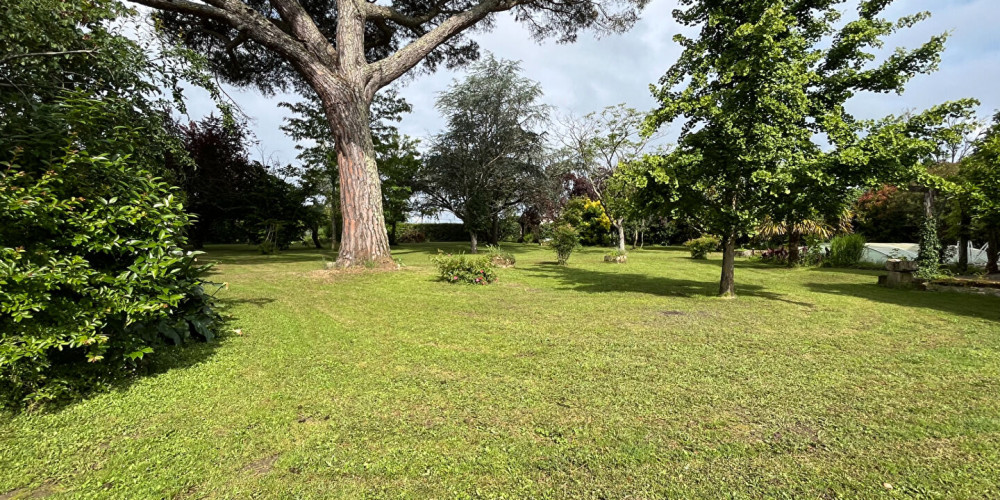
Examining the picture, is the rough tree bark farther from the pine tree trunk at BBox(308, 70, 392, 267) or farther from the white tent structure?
the white tent structure

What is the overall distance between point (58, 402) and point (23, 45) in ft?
9.14

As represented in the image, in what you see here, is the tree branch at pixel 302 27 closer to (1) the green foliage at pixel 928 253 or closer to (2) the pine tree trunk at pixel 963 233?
(1) the green foliage at pixel 928 253

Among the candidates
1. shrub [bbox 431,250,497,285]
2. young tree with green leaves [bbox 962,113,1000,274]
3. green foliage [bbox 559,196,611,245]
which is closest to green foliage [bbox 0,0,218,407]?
shrub [bbox 431,250,497,285]

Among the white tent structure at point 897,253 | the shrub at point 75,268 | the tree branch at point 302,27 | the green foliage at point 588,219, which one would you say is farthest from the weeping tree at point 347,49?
the green foliage at point 588,219

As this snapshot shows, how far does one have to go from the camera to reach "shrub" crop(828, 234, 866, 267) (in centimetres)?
1563

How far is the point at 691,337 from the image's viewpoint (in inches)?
188

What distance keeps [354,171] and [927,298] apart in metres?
12.9

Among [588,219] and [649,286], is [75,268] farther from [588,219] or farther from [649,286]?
[588,219]

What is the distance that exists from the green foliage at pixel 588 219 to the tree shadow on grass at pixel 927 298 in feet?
59.9

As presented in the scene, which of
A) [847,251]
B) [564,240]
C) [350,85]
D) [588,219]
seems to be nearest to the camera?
[350,85]

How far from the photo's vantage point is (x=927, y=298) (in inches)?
319

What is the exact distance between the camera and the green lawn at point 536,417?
6.59 ft

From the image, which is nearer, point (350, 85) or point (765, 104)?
point (765, 104)

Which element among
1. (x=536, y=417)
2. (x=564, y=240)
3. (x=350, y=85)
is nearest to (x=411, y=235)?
(x=564, y=240)
